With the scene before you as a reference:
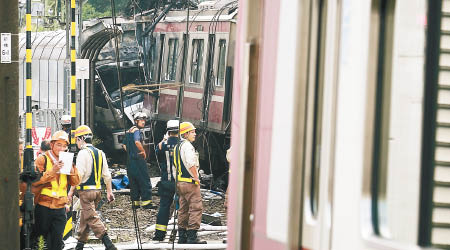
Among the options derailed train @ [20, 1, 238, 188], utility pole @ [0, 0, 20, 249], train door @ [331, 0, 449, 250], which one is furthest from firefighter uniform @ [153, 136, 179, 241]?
train door @ [331, 0, 449, 250]

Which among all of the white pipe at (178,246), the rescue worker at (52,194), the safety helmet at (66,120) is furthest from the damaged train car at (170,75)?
the rescue worker at (52,194)

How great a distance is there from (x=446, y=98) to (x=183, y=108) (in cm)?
1285

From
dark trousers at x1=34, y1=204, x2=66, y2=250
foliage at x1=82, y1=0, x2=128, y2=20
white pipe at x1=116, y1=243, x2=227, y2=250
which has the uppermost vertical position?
foliage at x1=82, y1=0, x2=128, y2=20

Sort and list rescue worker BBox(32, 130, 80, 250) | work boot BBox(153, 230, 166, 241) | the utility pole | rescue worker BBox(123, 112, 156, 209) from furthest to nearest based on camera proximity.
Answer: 1. rescue worker BBox(123, 112, 156, 209)
2. work boot BBox(153, 230, 166, 241)
3. rescue worker BBox(32, 130, 80, 250)
4. the utility pole

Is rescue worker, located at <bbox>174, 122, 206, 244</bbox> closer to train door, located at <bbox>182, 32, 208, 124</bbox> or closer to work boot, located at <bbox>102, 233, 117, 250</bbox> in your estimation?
work boot, located at <bbox>102, 233, 117, 250</bbox>

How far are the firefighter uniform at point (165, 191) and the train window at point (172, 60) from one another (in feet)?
4.11

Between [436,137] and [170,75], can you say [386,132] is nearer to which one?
[436,137]

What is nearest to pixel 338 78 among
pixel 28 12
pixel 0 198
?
pixel 0 198

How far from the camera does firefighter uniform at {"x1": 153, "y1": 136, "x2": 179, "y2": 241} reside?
46.0 ft

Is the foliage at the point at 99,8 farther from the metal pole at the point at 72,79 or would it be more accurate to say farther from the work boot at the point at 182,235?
the work boot at the point at 182,235

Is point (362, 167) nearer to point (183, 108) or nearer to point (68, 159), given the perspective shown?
point (68, 159)

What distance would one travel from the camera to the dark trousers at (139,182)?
48.2ft

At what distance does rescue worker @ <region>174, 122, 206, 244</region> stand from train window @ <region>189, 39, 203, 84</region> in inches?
68.1

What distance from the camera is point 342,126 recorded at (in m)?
3.02
